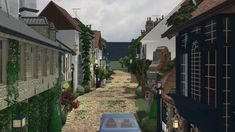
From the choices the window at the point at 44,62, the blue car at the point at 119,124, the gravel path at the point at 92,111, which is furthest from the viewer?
the gravel path at the point at 92,111

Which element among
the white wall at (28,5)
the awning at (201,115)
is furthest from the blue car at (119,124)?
the white wall at (28,5)

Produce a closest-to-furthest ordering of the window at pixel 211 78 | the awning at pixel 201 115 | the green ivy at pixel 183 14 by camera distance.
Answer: the awning at pixel 201 115 → the window at pixel 211 78 → the green ivy at pixel 183 14

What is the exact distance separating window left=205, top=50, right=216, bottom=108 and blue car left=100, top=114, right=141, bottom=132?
831 cm

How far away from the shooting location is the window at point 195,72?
13.8 meters

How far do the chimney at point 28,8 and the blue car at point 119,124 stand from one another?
12.6m

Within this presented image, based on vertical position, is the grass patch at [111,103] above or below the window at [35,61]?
below

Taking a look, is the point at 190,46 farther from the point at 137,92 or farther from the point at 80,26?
the point at 80,26

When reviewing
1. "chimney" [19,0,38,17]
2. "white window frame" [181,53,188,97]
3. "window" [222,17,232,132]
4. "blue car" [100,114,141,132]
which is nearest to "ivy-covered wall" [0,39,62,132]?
"blue car" [100,114,141,132]

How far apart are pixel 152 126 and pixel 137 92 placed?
22.8 m

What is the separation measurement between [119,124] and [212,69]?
9.73 metres

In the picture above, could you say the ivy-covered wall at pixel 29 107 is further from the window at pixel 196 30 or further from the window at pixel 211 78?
the window at pixel 211 78

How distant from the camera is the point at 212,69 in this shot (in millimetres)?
11797

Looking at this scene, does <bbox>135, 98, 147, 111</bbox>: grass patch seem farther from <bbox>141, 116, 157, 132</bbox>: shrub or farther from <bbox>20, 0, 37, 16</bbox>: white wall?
<bbox>20, 0, 37, 16</bbox>: white wall

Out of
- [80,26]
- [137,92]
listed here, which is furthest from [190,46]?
[80,26]
